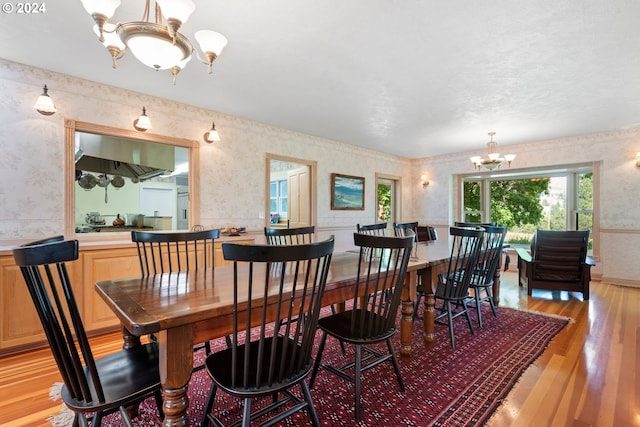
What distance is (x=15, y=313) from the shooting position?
251 centimetres

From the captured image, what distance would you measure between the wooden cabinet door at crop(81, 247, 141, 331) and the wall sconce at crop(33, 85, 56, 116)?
4.29 feet

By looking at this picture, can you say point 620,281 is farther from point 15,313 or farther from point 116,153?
point 116,153

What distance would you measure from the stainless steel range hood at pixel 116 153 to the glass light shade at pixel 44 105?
0.75 m

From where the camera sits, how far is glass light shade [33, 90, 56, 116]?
2645 millimetres

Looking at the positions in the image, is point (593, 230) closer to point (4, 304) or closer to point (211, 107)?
point (211, 107)

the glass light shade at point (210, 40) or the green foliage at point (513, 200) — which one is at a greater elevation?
the glass light shade at point (210, 40)

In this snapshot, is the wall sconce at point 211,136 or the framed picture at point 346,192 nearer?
the wall sconce at point 211,136

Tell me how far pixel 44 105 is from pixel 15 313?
1796 mm

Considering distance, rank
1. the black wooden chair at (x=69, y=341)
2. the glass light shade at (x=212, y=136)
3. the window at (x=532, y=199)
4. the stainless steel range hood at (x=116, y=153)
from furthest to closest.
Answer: the window at (x=532, y=199) → the stainless steel range hood at (x=116, y=153) → the glass light shade at (x=212, y=136) → the black wooden chair at (x=69, y=341)

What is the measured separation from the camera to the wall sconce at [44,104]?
2.64 meters

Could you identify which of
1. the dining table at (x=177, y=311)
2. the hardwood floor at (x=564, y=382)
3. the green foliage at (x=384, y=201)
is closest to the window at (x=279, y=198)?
the green foliage at (x=384, y=201)

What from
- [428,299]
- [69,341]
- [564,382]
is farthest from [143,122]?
[564,382]

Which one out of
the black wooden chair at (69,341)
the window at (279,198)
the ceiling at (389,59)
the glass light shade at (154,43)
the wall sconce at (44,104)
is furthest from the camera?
the window at (279,198)

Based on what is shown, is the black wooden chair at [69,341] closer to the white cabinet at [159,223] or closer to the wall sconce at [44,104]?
the wall sconce at [44,104]
